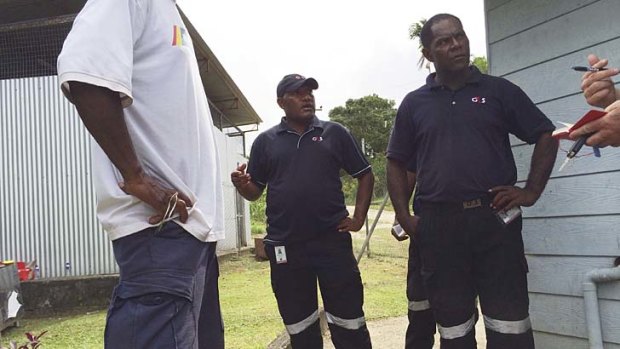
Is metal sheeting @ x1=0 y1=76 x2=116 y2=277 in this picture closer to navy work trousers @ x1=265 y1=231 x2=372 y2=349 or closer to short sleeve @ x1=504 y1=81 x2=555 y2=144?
navy work trousers @ x1=265 y1=231 x2=372 y2=349

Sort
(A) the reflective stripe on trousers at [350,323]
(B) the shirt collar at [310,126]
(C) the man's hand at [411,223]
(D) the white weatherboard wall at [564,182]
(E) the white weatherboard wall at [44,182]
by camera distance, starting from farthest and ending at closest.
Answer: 1. (E) the white weatherboard wall at [44,182]
2. (B) the shirt collar at [310,126]
3. (A) the reflective stripe on trousers at [350,323]
4. (C) the man's hand at [411,223]
5. (D) the white weatherboard wall at [564,182]

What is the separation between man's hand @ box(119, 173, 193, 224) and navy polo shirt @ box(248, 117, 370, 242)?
1.58 m

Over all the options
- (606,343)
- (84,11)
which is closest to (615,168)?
(606,343)

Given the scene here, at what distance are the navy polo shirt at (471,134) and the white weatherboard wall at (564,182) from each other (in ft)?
1.38

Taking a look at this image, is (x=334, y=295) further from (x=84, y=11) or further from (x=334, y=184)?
(x=84, y=11)

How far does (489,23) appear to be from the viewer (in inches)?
120

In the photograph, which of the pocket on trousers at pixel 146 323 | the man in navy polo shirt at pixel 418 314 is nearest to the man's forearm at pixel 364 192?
the man in navy polo shirt at pixel 418 314

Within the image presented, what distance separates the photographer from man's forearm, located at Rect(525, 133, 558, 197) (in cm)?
231

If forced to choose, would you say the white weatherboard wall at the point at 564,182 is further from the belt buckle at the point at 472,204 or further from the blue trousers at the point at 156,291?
the blue trousers at the point at 156,291

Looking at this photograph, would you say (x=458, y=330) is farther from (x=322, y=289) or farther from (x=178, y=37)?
(x=178, y=37)

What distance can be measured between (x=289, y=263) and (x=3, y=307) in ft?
12.3

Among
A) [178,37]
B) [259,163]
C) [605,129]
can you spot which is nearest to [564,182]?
[605,129]

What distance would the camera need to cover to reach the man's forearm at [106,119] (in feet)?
4.08

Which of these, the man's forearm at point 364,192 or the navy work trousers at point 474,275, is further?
the man's forearm at point 364,192
